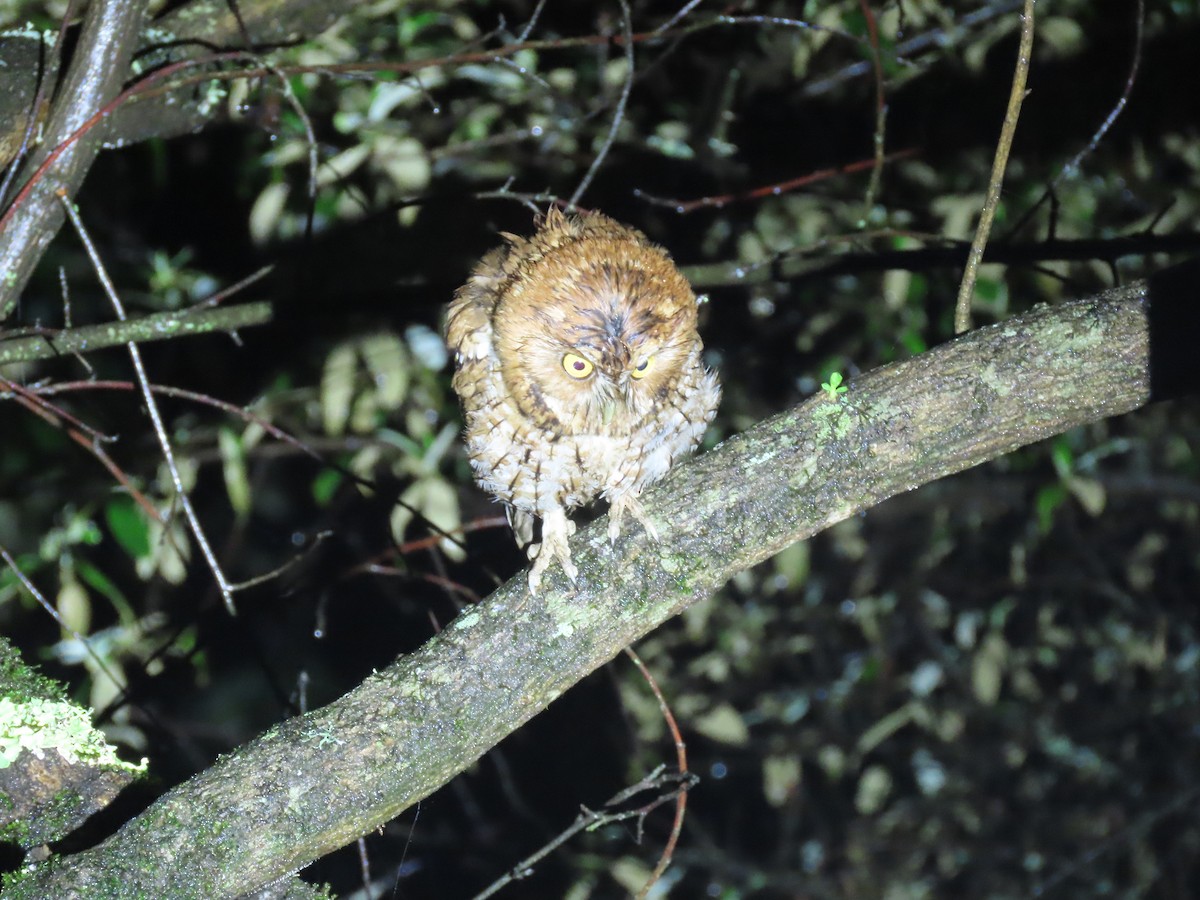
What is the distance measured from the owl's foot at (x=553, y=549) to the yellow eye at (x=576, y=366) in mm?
296

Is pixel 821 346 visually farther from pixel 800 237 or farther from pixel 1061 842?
pixel 1061 842

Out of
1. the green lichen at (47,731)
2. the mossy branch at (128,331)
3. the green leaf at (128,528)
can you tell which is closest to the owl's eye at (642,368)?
the mossy branch at (128,331)

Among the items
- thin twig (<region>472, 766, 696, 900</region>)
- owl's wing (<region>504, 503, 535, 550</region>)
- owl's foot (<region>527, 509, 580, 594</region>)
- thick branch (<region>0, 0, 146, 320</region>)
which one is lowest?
thin twig (<region>472, 766, 696, 900</region>)

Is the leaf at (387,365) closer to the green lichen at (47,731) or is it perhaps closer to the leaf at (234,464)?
the leaf at (234,464)

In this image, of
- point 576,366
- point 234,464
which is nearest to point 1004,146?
point 576,366

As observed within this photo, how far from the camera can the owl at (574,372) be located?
5.52 feet

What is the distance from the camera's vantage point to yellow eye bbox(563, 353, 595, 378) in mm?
1743

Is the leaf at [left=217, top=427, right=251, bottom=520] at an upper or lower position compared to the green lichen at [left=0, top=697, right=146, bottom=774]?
lower

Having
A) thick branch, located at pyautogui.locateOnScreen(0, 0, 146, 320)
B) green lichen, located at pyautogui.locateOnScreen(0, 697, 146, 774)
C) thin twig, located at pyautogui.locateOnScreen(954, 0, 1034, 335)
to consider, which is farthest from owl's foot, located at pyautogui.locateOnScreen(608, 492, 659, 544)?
thick branch, located at pyautogui.locateOnScreen(0, 0, 146, 320)

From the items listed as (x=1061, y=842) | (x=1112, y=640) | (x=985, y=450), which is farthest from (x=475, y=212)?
(x=1061, y=842)

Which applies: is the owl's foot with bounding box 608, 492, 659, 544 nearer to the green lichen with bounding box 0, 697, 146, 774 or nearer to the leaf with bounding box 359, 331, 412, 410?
the green lichen with bounding box 0, 697, 146, 774

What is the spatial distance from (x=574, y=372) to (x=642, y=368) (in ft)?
0.42

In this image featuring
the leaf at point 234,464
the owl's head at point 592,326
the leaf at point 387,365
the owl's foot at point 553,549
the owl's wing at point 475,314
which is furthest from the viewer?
the leaf at point 387,365

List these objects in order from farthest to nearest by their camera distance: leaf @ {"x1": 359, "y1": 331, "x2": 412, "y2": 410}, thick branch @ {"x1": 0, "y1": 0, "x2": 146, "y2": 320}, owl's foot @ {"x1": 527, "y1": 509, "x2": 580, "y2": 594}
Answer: leaf @ {"x1": 359, "y1": 331, "x2": 412, "y2": 410}
thick branch @ {"x1": 0, "y1": 0, "x2": 146, "y2": 320}
owl's foot @ {"x1": 527, "y1": 509, "x2": 580, "y2": 594}
